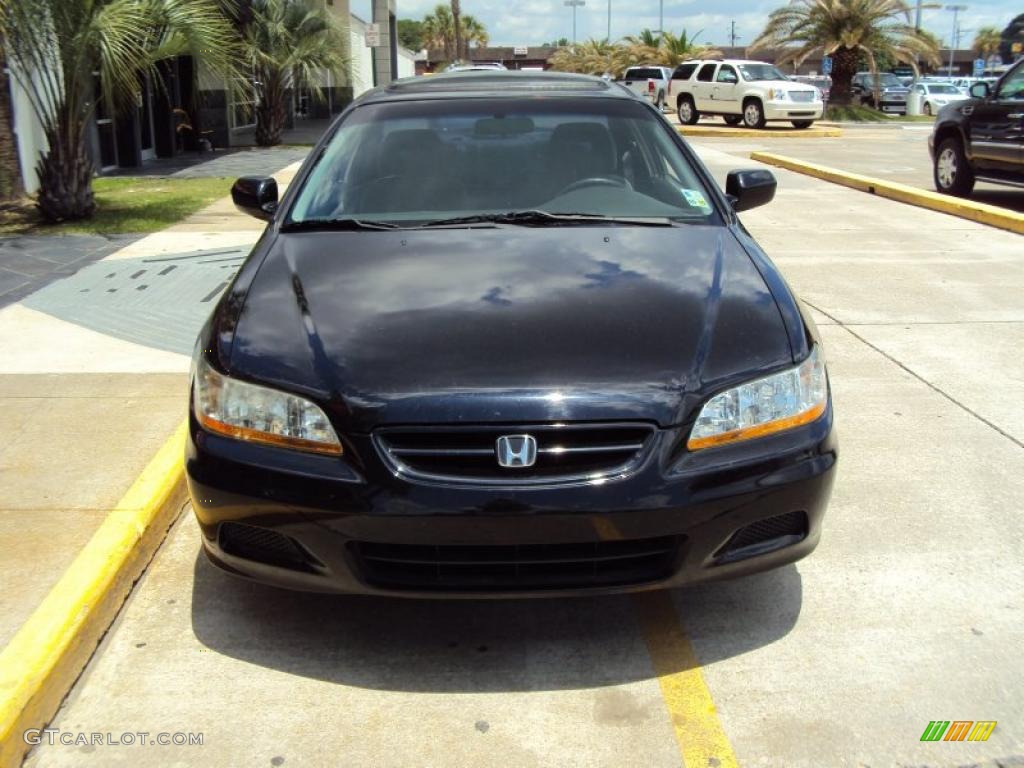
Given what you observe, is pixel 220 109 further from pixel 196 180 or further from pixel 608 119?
pixel 608 119

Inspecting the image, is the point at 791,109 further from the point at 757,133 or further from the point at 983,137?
the point at 983,137

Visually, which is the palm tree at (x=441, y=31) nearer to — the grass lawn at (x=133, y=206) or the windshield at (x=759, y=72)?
the windshield at (x=759, y=72)

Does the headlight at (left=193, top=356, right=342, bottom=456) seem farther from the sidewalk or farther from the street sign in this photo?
the street sign

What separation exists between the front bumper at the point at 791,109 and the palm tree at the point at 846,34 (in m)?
9.57

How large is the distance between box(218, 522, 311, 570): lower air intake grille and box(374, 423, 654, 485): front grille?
0.42 m

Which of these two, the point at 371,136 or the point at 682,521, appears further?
the point at 371,136

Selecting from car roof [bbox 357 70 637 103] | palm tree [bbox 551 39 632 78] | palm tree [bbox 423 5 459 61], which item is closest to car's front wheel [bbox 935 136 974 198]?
car roof [bbox 357 70 637 103]

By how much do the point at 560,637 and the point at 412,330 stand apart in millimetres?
1057

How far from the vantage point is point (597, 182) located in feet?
15.2

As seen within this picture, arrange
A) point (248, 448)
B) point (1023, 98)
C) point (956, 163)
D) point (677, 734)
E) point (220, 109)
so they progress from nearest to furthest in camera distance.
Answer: point (677, 734) → point (248, 448) → point (1023, 98) → point (956, 163) → point (220, 109)

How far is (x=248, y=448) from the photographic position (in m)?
3.11

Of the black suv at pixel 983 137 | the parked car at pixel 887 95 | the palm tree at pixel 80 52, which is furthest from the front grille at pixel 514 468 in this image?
the parked car at pixel 887 95

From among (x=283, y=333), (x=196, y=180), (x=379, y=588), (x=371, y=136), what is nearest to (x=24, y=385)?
(x=371, y=136)

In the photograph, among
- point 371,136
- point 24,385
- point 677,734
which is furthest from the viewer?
point 24,385
